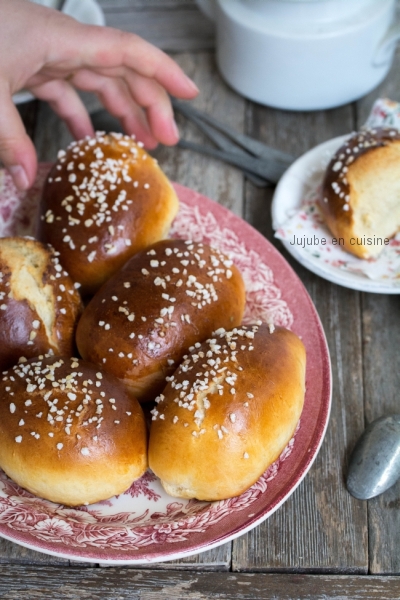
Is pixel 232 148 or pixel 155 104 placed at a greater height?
pixel 155 104

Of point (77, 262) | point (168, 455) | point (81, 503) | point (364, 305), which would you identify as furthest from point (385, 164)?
point (81, 503)

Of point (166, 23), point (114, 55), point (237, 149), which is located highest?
point (114, 55)

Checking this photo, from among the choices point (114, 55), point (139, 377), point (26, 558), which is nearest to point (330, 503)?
point (139, 377)

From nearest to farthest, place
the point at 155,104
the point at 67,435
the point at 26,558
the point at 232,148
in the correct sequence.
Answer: the point at 67,435 → the point at 26,558 → the point at 155,104 → the point at 232,148

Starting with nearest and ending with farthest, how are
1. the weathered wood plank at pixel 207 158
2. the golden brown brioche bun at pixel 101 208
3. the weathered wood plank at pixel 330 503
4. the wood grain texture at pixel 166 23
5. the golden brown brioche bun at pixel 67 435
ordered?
the golden brown brioche bun at pixel 67 435 → the weathered wood plank at pixel 330 503 → the golden brown brioche bun at pixel 101 208 → the weathered wood plank at pixel 207 158 → the wood grain texture at pixel 166 23

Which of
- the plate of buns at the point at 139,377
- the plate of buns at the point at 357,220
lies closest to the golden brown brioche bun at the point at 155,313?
the plate of buns at the point at 139,377

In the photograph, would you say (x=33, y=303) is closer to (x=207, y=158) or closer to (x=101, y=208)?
(x=101, y=208)

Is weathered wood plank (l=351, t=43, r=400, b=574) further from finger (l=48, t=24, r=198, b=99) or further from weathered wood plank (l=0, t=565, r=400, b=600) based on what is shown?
finger (l=48, t=24, r=198, b=99)

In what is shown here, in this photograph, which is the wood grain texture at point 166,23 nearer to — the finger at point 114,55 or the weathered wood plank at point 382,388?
the finger at point 114,55

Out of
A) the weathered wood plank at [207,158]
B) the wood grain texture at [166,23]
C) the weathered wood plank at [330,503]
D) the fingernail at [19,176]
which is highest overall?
the wood grain texture at [166,23]
